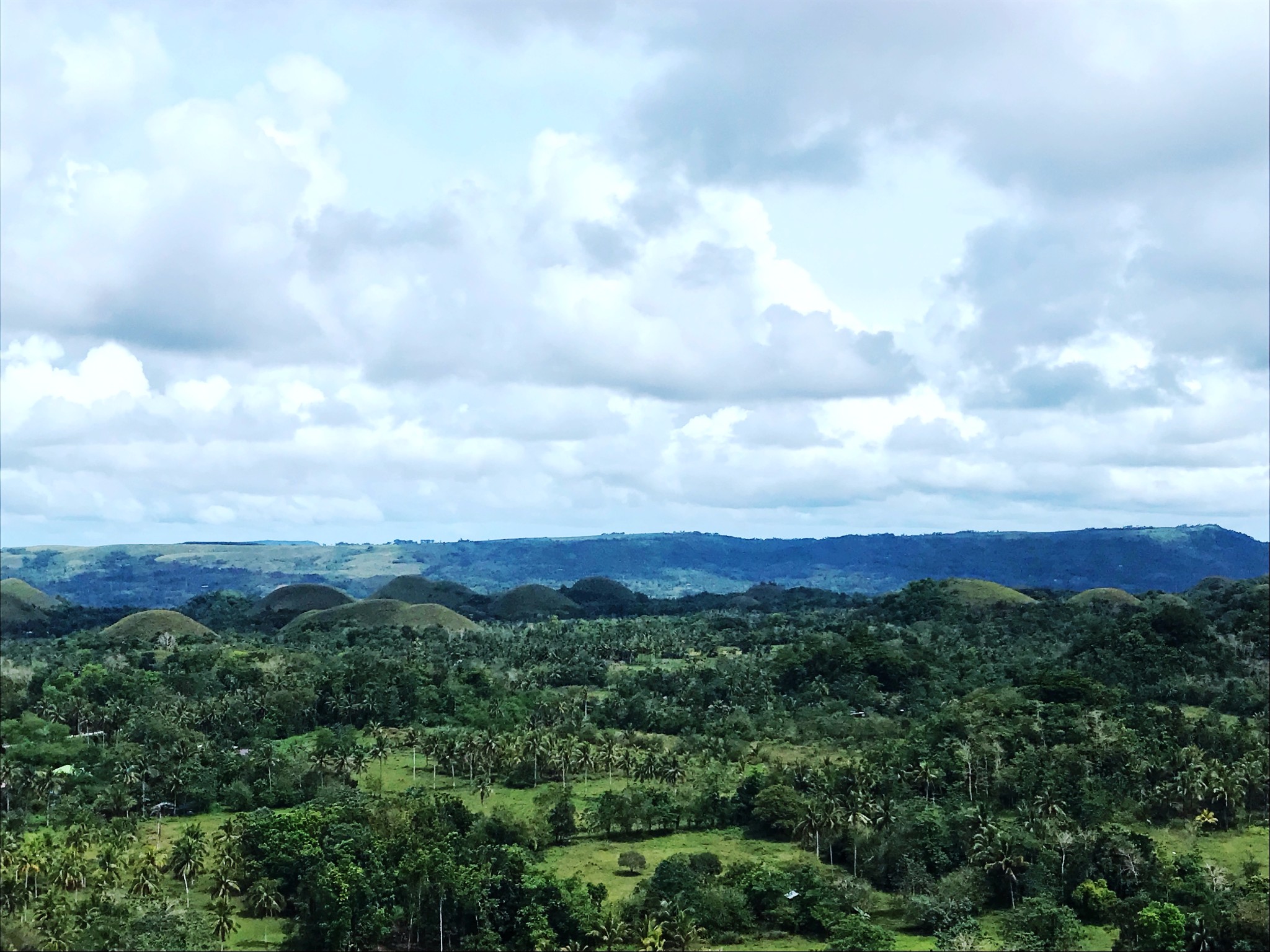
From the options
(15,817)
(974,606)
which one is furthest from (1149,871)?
(974,606)

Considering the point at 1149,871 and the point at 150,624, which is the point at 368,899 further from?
the point at 150,624

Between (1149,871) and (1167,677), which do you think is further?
(1167,677)

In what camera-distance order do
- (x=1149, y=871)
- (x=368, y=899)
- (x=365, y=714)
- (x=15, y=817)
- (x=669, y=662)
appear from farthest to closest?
(x=669, y=662), (x=365, y=714), (x=15, y=817), (x=1149, y=871), (x=368, y=899)

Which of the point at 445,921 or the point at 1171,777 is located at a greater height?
the point at 1171,777

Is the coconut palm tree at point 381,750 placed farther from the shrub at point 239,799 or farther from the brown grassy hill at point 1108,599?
the brown grassy hill at point 1108,599

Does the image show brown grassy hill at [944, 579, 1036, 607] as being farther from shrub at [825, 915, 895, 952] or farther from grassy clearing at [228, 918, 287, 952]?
grassy clearing at [228, 918, 287, 952]

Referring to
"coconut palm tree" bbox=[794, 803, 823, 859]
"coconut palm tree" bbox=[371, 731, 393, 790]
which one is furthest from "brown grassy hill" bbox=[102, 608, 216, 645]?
"coconut palm tree" bbox=[794, 803, 823, 859]

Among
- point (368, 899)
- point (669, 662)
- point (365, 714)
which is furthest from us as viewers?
point (669, 662)
